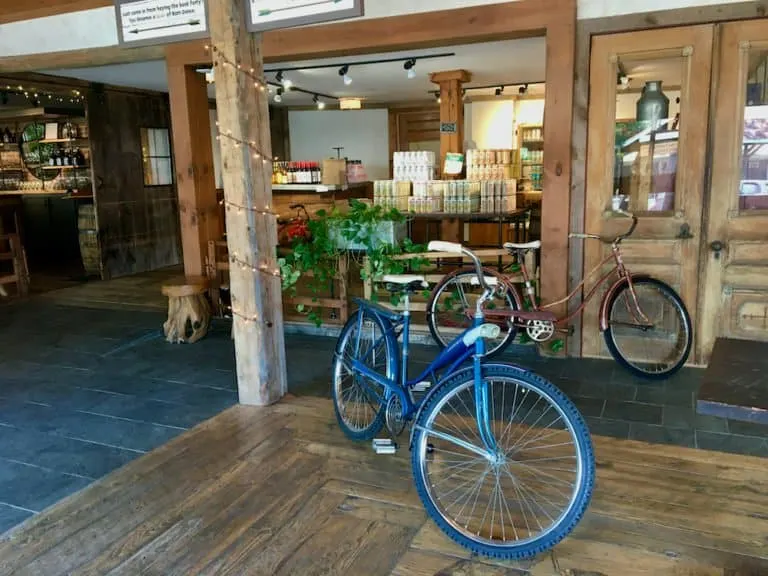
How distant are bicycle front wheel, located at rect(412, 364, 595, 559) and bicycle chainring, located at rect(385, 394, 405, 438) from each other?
201 mm

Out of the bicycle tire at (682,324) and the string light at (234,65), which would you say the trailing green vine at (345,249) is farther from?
the string light at (234,65)

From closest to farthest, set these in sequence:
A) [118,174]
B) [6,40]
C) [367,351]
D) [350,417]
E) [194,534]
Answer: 1. [194,534]
2. [367,351]
3. [350,417]
4. [6,40]
5. [118,174]

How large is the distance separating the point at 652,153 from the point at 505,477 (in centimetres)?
261

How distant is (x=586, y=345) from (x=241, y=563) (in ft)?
10.1

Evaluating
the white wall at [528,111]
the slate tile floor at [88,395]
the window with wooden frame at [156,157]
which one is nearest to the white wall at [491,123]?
the white wall at [528,111]

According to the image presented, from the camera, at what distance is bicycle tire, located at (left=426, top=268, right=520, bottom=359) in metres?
4.43

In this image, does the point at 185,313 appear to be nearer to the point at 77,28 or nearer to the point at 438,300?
the point at 438,300

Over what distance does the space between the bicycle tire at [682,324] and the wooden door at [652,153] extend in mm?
171

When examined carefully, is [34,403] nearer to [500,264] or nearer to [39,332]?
[39,332]

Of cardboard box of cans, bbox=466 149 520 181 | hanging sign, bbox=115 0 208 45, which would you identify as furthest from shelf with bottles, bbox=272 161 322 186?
hanging sign, bbox=115 0 208 45

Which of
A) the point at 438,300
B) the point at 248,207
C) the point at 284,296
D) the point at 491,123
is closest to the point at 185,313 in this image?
the point at 284,296

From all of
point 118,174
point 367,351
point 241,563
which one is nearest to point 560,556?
point 241,563

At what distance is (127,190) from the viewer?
8.32 metres

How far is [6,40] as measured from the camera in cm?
636
